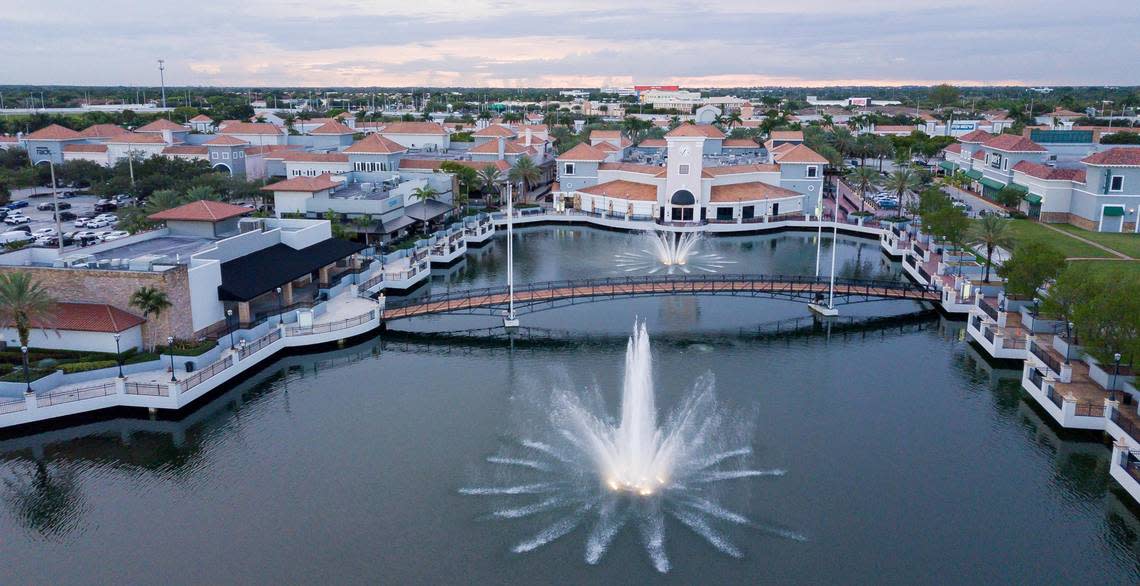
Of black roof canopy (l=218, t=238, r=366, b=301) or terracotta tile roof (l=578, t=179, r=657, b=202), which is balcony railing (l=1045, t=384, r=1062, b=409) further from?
terracotta tile roof (l=578, t=179, r=657, b=202)

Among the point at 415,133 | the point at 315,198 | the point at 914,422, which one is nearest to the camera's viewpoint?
the point at 914,422

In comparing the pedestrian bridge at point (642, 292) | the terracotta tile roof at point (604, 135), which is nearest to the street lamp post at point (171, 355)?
the pedestrian bridge at point (642, 292)

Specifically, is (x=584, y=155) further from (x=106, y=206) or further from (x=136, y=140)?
(x=136, y=140)

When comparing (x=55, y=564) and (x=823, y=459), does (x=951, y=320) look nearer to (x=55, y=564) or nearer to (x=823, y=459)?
(x=823, y=459)

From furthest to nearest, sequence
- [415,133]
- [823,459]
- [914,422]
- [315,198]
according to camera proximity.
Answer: [415,133] < [315,198] < [914,422] < [823,459]

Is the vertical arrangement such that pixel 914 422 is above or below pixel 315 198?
below

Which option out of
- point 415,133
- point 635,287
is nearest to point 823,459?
point 635,287

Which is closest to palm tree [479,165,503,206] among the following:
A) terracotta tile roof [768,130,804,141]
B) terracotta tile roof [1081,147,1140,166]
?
terracotta tile roof [768,130,804,141]
